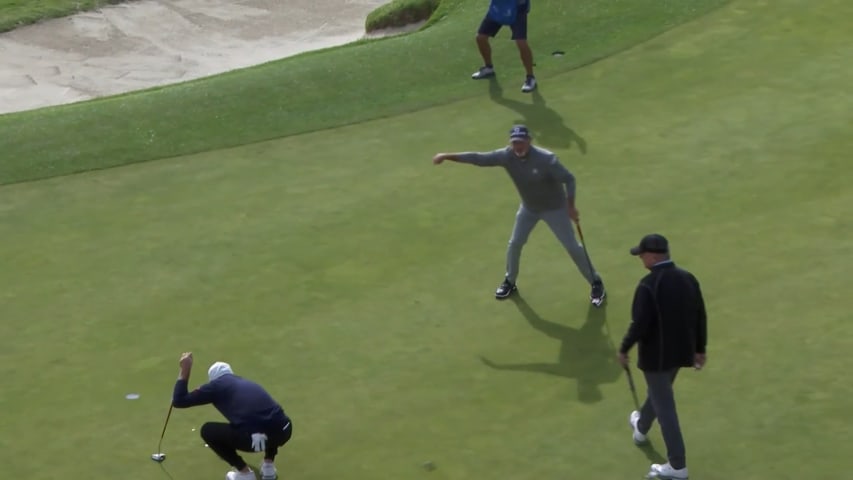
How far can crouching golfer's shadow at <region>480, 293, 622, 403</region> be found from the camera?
1278cm

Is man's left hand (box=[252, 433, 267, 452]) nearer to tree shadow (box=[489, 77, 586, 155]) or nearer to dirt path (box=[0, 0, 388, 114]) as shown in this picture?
tree shadow (box=[489, 77, 586, 155])

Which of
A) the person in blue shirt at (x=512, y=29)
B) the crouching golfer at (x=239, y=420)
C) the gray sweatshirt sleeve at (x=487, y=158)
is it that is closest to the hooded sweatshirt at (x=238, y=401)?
the crouching golfer at (x=239, y=420)

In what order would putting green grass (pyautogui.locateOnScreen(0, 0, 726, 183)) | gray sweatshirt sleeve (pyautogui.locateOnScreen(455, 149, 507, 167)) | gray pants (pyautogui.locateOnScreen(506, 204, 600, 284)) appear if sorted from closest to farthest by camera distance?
1. gray sweatshirt sleeve (pyautogui.locateOnScreen(455, 149, 507, 167))
2. gray pants (pyautogui.locateOnScreen(506, 204, 600, 284))
3. putting green grass (pyautogui.locateOnScreen(0, 0, 726, 183))

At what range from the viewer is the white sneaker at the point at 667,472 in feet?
36.6

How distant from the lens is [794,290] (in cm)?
1379

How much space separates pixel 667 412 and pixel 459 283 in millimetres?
3941

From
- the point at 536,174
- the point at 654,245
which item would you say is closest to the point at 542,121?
the point at 536,174

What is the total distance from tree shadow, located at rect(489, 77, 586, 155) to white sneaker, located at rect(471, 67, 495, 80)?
0.69 ft

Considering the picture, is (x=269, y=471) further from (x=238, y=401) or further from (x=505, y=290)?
(x=505, y=290)

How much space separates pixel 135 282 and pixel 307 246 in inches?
72.6

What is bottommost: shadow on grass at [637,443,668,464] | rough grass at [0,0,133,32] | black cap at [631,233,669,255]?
rough grass at [0,0,133,32]

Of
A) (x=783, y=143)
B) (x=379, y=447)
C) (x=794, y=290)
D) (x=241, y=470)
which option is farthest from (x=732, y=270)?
(x=241, y=470)

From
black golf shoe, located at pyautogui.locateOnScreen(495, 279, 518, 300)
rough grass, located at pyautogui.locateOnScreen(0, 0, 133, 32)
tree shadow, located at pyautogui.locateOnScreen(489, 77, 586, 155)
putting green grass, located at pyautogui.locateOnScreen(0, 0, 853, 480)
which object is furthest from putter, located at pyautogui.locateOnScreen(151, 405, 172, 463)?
rough grass, located at pyautogui.locateOnScreen(0, 0, 133, 32)

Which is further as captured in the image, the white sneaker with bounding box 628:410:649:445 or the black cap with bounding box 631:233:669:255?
the white sneaker with bounding box 628:410:649:445
